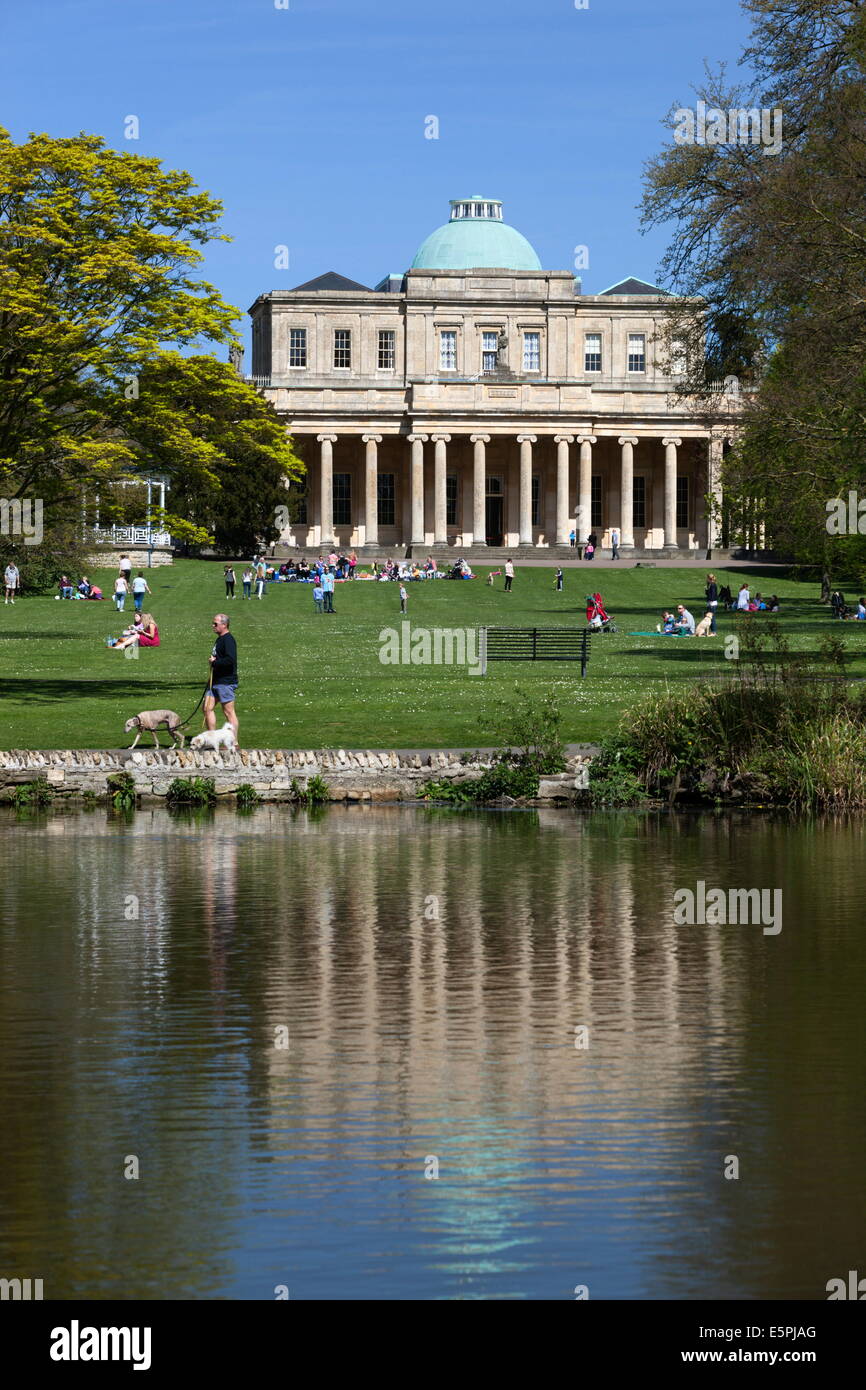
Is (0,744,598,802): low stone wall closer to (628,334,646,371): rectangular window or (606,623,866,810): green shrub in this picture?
(606,623,866,810): green shrub

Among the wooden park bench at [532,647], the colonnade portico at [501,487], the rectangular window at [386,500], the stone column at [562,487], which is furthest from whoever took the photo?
the rectangular window at [386,500]

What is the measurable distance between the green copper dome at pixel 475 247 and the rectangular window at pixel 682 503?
16.8m

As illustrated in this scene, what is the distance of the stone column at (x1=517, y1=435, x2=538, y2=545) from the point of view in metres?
107

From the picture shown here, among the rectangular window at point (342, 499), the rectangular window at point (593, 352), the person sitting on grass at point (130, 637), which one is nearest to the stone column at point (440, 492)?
the rectangular window at point (342, 499)

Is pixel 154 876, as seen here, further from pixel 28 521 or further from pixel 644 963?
pixel 28 521

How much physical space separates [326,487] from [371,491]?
2.53m

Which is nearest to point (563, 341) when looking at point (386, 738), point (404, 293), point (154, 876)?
point (404, 293)

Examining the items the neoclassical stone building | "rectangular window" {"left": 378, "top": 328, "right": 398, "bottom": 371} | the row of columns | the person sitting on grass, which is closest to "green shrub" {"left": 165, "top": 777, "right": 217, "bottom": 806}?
the person sitting on grass

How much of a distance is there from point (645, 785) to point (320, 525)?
9102 cm

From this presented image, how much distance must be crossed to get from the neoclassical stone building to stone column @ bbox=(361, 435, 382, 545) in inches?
6.7

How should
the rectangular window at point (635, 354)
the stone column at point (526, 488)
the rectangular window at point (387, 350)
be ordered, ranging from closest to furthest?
the stone column at point (526, 488) → the rectangular window at point (387, 350) → the rectangular window at point (635, 354)

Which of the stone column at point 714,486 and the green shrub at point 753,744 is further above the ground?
the stone column at point 714,486

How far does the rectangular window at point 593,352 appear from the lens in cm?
11756

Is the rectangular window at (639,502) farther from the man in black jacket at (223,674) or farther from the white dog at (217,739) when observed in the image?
the white dog at (217,739)
